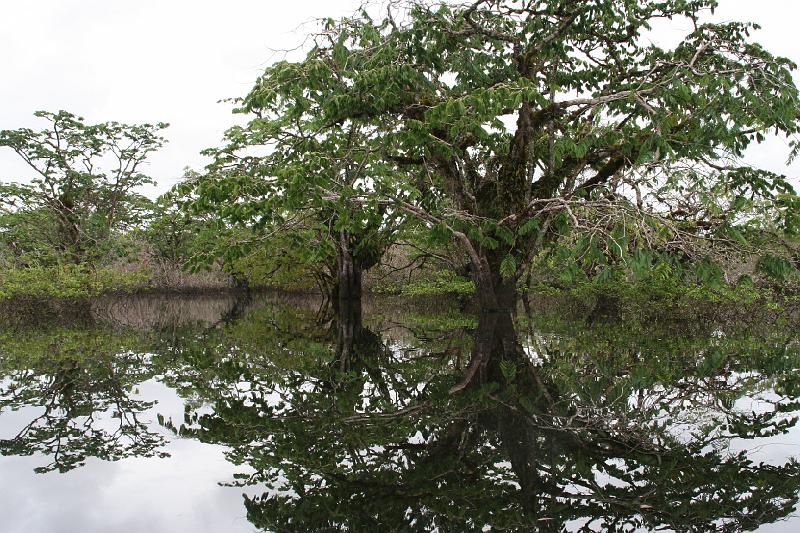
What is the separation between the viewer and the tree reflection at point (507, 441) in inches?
124

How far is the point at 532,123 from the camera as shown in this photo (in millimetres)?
13117

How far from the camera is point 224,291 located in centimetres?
3847

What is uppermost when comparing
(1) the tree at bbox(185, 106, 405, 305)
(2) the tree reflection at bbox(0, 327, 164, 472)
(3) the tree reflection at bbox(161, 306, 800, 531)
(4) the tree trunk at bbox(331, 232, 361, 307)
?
(1) the tree at bbox(185, 106, 405, 305)

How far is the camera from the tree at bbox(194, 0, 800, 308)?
10.3m

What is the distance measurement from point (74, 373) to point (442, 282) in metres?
15.9

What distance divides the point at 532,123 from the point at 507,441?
33.1 feet

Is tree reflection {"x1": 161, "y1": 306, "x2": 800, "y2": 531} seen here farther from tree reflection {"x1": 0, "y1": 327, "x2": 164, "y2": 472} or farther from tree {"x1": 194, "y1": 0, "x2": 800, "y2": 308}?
tree {"x1": 194, "y1": 0, "x2": 800, "y2": 308}

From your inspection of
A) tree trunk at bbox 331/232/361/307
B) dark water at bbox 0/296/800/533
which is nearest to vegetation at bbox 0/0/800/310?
dark water at bbox 0/296/800/533

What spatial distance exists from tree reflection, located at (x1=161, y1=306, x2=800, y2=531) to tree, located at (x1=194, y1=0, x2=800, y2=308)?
3637 mm

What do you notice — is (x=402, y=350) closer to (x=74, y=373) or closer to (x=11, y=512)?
(x=74, y=373)

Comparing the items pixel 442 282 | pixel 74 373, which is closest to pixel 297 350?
pixel 74 373

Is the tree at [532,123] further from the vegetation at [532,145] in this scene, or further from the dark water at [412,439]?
the dark water at [412,439]

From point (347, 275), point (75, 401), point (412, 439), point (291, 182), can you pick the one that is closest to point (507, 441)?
point (412, 439)

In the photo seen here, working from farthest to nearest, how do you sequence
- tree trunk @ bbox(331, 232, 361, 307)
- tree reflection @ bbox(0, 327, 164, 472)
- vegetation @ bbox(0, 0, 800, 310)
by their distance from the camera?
tree trunk @ bbox(331, 232, 361, 307)
vegetation @ bbox(0, 0, 800, 310)
tree reflection @ bbox(0, 327, 164, 472)
